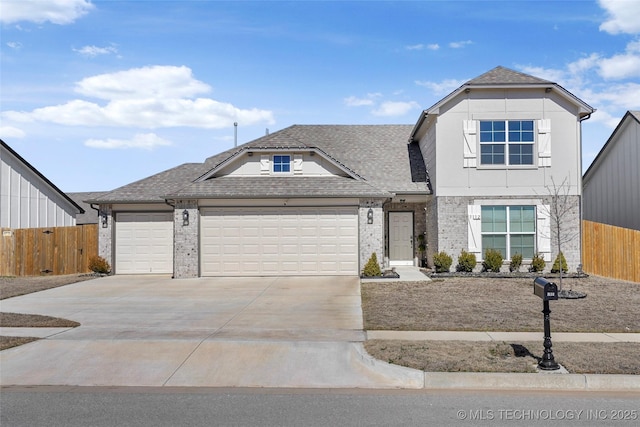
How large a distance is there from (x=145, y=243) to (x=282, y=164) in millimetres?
5977

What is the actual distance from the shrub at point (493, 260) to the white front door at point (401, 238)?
12.1 ft

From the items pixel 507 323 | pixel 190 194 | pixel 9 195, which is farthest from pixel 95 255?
pixel 507 323

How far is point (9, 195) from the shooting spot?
2573 centimetres

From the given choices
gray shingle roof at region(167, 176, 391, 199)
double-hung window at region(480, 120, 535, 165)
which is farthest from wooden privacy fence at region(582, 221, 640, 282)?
gray shingle roof at region(167, 176, 391, 199)

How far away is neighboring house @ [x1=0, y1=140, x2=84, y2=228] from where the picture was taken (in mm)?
25500

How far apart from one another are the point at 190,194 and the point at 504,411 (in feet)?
47.0

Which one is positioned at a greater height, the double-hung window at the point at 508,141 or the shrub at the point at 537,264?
the double-hung window at the point at 508,141

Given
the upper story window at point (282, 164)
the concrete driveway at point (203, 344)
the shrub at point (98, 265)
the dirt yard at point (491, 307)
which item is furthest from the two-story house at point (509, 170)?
the shrub at point (98, 265)

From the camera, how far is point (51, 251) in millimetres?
22078

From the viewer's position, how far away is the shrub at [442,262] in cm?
1880

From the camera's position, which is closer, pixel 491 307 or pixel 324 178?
pixel 491 307

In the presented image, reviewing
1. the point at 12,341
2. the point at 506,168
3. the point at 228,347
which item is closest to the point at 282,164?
the point at 506,168

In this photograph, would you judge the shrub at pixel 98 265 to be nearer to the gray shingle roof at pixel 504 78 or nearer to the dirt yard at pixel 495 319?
the dirt yard at pixel 495 319

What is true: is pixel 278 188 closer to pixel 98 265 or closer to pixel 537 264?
pixel 98 265
